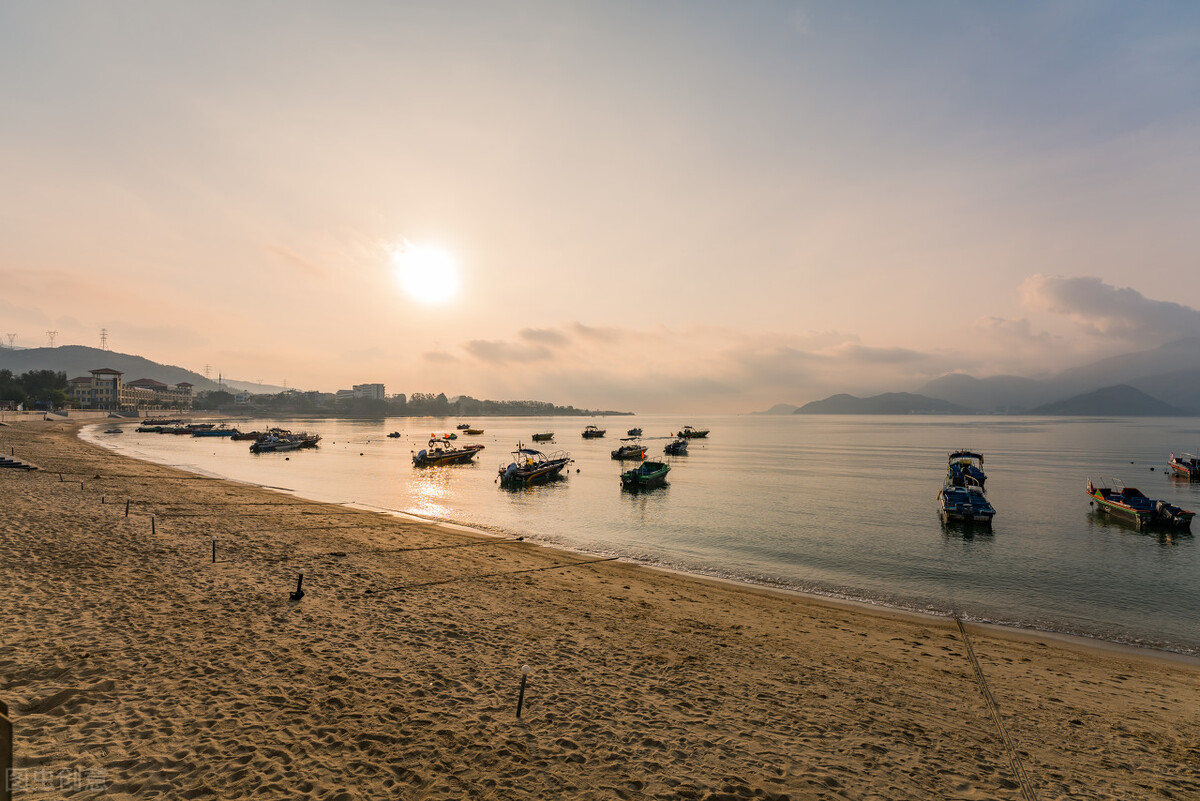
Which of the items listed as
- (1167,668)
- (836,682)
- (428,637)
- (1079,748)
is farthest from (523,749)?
(1167,668)

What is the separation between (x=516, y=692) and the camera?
37.1 ft

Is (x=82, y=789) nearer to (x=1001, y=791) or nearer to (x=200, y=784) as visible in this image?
(x=200, y=784)

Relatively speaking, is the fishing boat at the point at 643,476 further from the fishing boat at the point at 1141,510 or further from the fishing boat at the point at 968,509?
the fishing boat at the point at 1141,510

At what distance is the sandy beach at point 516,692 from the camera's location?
855 cm

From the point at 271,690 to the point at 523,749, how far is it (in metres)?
5.52

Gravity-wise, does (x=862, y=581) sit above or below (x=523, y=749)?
below

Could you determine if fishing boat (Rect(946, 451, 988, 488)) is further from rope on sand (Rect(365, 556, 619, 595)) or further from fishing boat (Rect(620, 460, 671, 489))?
rope on sand (Rect(365, 556, 619, 595))

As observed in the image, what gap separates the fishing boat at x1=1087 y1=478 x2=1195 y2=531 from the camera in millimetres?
38237

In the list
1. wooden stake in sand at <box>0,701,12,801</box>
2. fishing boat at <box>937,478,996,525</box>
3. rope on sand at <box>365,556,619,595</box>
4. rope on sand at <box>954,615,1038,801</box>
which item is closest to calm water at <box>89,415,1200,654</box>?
fishing boat at <box>937,478,996,525</box>

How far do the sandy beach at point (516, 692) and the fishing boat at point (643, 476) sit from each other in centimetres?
3587

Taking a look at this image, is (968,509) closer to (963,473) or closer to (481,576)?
(963,473)

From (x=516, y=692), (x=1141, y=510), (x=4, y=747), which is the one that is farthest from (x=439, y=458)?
(x=4, y=747)

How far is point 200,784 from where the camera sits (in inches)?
307

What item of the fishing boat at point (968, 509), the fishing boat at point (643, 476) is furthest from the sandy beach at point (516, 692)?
the fishing boat at point (643, 476)
